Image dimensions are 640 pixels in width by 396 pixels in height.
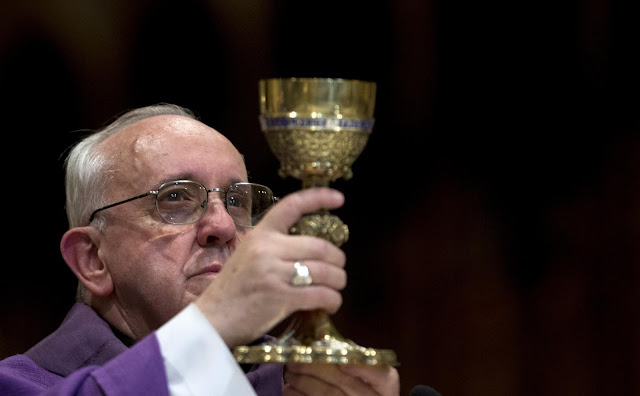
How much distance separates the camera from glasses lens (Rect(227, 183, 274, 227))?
7.72 feet

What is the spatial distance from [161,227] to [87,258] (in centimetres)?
28

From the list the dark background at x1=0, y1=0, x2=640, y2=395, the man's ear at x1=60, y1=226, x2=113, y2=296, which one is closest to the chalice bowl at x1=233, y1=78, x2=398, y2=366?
the man's ear at x1=60, y1=226, x2=113, y2=296

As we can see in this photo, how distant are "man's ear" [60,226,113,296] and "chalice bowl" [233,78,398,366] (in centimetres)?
83

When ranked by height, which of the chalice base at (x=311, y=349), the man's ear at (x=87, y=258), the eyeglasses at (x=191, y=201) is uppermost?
the eyeglasses at (x=191, y=201)

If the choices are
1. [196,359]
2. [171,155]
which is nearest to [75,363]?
[171,155]

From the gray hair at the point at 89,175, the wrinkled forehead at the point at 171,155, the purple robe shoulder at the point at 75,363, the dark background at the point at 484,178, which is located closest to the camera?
the purple robe shoulder at the point at 75,363

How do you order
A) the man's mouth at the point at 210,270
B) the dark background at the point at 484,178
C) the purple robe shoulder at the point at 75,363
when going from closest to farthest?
the purple robe shoulder at the point at 75,363
the man's mouth at the point at 210,270
the dark background at the point at 484,178

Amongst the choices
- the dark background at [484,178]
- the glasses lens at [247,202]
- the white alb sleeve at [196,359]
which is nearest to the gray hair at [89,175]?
the glasses lens at [247,202]

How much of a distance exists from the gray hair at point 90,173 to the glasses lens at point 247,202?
30 cm

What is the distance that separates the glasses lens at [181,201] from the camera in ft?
7.42

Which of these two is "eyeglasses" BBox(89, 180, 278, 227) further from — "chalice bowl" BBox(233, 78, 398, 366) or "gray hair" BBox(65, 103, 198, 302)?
"chalice bowl" BBox(233, 78, 398, 366)

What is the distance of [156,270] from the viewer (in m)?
2.26

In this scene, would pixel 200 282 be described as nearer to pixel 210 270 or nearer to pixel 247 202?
pixel 210 270

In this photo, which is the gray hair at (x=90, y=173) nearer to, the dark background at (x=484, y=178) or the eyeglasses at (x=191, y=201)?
the eyeglasses at (x=191, y=201)
